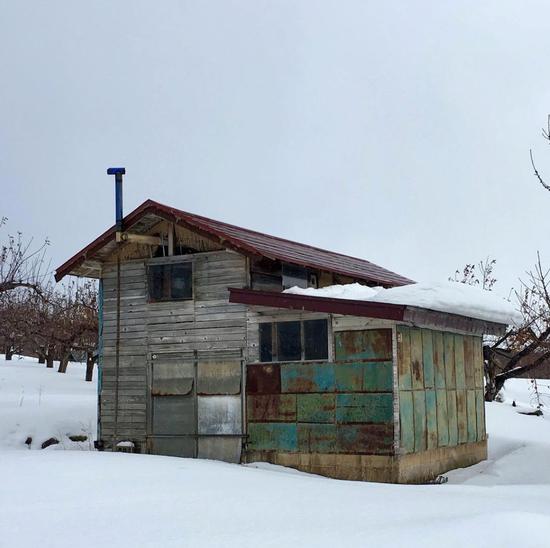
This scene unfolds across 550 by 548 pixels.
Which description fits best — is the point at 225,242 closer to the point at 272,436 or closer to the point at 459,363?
the point at 272,436

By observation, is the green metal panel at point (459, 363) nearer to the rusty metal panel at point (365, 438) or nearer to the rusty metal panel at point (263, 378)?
the rusty metal panel at point (365, 438)

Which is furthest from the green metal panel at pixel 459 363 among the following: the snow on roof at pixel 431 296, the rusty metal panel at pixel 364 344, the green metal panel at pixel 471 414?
the rusty metal panel at pixel 364 344

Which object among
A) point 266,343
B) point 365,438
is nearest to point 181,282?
point 266,343

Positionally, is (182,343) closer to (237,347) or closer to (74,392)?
(237,347)

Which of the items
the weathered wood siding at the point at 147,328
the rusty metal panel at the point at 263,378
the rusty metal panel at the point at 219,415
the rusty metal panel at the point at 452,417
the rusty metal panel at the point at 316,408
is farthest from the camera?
the rusty metal panel at the point at 452,417

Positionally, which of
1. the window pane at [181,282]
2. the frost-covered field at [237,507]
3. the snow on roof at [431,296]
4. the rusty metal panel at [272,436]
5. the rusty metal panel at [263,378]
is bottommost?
the frost-covered field at [237,507]

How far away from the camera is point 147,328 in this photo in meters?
17.2

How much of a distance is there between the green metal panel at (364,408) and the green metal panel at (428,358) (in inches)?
62.1

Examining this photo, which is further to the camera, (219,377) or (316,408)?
(219,377)

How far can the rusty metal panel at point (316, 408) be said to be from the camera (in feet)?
49.1

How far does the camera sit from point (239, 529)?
873 cm

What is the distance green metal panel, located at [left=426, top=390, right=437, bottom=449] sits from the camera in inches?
617

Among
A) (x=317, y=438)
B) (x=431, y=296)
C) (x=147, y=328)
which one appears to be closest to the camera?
(x=431, y=296)

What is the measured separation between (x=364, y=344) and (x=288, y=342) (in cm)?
157
